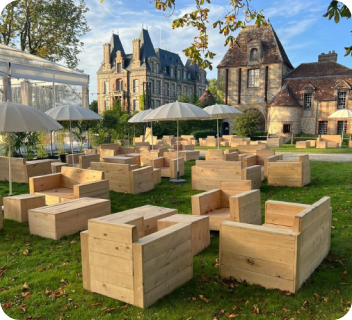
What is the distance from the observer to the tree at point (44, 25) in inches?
1080

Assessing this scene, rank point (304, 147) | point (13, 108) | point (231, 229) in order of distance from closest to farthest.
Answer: point (231, 229) < point (13, 108) < point (304, 147)

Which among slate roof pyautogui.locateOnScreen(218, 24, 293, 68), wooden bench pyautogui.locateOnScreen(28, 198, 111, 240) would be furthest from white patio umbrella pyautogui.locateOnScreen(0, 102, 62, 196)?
slate roof pyautogui.locateOnScreen(218, 24, 293, 68)

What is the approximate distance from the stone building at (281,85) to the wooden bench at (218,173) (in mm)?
32656

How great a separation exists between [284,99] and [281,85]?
128 inches

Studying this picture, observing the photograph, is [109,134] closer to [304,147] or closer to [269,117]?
[304,147]

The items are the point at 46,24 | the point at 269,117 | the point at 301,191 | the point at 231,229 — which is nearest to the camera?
the point at 231,229

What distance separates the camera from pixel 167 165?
12.7 meters

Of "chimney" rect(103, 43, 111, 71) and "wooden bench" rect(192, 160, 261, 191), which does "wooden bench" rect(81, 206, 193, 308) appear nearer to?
"wooden bench" rect(192, 160, 261, 191)

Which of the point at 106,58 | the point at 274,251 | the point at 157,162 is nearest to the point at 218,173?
the point at 157,162

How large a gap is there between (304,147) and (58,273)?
23.1 m

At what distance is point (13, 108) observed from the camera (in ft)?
22.9

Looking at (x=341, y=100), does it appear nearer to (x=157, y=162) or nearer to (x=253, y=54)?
(x=253, y=54)

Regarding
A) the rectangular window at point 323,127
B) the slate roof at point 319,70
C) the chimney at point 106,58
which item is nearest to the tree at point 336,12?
the rectangular window at point 323,127

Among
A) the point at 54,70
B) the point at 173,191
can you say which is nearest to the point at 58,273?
the point at 173,191
